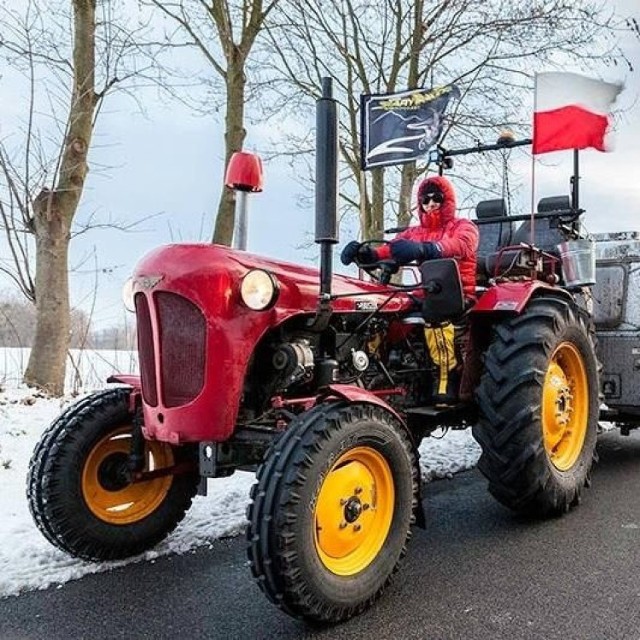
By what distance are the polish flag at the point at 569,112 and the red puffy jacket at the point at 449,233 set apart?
164 centimetres

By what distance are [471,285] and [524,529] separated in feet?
4.37

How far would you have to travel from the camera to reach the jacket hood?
3.93 metres

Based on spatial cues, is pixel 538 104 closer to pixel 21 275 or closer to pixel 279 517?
pixel 279 517

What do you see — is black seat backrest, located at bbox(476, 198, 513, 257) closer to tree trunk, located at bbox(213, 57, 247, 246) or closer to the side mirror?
the side mirror

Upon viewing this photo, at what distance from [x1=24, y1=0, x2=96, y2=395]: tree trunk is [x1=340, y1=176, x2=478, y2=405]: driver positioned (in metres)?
4.52

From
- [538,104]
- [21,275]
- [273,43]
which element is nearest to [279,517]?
[538,104]

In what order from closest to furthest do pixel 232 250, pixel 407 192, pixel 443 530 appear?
pixel 232 250 < pixel 443 530 < pixel 407 192

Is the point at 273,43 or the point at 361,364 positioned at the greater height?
the point at 273,43

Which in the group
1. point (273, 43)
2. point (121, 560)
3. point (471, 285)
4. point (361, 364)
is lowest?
point (121, 560)

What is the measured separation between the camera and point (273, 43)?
11.9 m

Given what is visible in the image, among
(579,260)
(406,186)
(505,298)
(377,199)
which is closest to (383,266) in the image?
(505,298)

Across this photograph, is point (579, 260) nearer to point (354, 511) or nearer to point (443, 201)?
point (443, 201)

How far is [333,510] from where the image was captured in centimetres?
257

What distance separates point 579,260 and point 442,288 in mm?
1929
